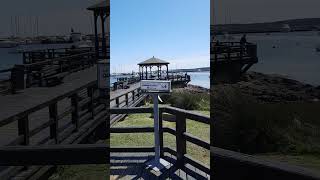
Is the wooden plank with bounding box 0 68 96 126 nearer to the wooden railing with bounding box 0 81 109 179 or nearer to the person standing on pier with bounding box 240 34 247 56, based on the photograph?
the wooden railing with bounding box 0 81 109 179

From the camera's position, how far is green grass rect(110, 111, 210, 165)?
9.57ft

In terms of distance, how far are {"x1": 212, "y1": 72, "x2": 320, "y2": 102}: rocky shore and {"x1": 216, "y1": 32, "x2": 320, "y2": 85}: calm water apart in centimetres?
4

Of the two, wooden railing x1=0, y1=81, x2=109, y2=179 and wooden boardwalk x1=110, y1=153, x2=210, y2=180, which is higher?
wooden railing x1=0, y1=81, x2=109, y2=179

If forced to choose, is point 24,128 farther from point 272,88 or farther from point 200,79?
point 272,88

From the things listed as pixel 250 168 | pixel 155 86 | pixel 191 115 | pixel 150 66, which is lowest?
pixel 250 168

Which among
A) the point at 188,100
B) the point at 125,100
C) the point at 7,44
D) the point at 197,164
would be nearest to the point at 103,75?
the point at 125,100

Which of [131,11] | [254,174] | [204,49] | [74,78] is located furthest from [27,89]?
[254,174]

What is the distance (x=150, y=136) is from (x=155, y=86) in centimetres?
40

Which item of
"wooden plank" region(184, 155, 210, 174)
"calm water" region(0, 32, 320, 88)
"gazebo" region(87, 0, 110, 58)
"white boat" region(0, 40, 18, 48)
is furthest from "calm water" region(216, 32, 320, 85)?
"white boat" region(0, 40, 18, 48)

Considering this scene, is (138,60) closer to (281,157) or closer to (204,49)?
(204,49)

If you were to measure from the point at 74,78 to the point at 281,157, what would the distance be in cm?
153

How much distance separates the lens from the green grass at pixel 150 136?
2918 mm

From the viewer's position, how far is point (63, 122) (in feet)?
10.4

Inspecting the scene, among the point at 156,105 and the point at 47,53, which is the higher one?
the point at 47,53
